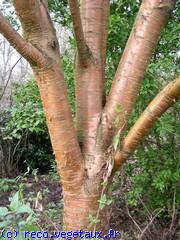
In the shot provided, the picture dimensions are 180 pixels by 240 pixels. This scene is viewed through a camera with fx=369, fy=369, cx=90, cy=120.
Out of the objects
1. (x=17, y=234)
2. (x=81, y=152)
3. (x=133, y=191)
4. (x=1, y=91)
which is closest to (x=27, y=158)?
(x=1, y=91)

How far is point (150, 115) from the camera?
189cm

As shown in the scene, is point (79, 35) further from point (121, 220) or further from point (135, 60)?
point (121, 220)

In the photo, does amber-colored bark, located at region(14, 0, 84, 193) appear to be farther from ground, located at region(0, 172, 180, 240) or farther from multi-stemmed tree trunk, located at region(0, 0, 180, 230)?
ground, located at region(0, 172, 180, 240)

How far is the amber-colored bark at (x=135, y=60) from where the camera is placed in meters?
2.06

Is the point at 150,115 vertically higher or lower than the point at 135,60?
lower

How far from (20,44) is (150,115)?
734 millimetres

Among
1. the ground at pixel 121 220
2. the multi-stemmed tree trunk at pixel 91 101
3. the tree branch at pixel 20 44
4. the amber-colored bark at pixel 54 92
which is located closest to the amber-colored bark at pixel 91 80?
the multi-stemmed tree trunk at pixel 91 101

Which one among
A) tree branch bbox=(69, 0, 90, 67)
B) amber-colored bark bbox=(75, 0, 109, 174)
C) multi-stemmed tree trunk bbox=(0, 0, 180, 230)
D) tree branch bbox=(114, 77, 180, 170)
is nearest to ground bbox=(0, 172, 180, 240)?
multi-stemmed tree trunk bbox=(0, 0, 180, 230)

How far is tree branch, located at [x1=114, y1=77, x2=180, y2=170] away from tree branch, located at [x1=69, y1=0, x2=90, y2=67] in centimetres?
49

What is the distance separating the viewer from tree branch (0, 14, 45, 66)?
169 cm

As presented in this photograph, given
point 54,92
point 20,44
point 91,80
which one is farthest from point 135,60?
point 20,44

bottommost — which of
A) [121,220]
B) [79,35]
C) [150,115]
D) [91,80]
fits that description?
[121,220]

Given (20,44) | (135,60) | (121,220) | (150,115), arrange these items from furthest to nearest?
(121,220) < (135,60) < (150,115) < (20,44)

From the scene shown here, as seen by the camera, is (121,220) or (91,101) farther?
(121,220)
